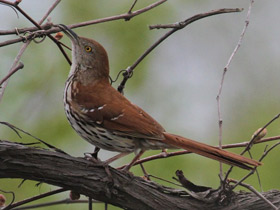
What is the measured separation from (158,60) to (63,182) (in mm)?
4773

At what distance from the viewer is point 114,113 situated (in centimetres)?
411

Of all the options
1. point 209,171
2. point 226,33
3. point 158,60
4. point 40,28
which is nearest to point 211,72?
point 226,33

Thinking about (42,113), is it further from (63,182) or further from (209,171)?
(63,182)

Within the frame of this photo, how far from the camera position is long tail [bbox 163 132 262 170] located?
3547mm

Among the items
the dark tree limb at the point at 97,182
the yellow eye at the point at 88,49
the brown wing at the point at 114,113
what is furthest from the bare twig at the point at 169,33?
the dark tree limb at the point at 97,182

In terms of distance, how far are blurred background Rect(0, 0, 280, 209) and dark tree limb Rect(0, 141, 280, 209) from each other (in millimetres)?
1936

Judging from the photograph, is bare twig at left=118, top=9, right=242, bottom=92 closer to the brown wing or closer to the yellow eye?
the brown wing

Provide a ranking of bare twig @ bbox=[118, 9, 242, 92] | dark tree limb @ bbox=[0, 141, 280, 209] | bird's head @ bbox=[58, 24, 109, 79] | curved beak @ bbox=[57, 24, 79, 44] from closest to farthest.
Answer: dark tree limb @ bbox=[0, 141, 280, 209] < bare twig @ bbox=[118, 9, 242, 92] < curved beak @ bbox=[57, 24, 79, 44] < bird's head @ bbox=[58, 24, 109, 79]

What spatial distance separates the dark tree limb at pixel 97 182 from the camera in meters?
3.40

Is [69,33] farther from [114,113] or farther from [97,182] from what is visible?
[97,182]

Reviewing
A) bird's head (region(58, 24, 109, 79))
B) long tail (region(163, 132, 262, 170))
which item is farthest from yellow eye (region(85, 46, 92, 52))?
long tail (region(163, 132, 262, 170))

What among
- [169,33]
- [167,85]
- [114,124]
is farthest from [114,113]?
[167,85]

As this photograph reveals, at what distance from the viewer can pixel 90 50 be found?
457 cm

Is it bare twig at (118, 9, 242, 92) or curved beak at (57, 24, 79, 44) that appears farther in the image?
curved beak at (57, 24, 79, 44)
